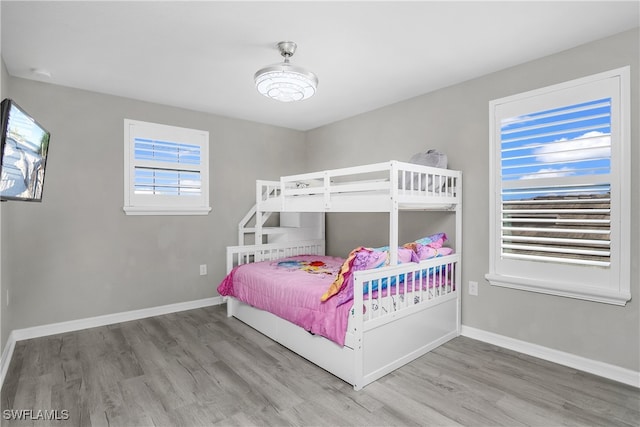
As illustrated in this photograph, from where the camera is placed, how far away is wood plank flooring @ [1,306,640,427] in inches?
72.5

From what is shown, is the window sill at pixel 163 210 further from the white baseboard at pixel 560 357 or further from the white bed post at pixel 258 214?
the white baseboard at pixel 560 357

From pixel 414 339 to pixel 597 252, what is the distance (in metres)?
1.37

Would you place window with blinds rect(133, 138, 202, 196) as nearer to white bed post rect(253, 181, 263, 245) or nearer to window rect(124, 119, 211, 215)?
window rect(124, 119, 211, 215)

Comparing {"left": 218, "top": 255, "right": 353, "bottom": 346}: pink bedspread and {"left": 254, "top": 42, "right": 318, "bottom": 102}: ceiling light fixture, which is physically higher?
{"left": 254, "top": 42, "right": 318, "bottom": 102}: ceiling light fixture

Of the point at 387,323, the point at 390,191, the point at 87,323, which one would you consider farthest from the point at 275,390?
the point at 87,323

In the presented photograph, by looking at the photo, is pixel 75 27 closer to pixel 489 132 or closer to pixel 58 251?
pixel 58 251

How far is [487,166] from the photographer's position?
2.84 metres

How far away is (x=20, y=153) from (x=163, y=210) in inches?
72.9

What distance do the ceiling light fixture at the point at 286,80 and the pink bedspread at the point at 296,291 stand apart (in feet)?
4.68

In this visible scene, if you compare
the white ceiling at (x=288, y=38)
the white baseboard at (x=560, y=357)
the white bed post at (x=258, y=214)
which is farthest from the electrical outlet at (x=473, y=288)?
the white bed post at (x=258, y=214)

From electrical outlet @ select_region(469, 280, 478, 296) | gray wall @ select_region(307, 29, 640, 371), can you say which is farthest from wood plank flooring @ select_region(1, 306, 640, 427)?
electrical outlet @ select_region(469, 280, 478, 296)

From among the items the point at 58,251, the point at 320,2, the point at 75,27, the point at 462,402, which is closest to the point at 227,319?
the point at 58,251

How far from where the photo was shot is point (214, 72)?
2.80m

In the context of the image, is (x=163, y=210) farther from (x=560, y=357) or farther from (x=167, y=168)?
(x=560, y=357)
